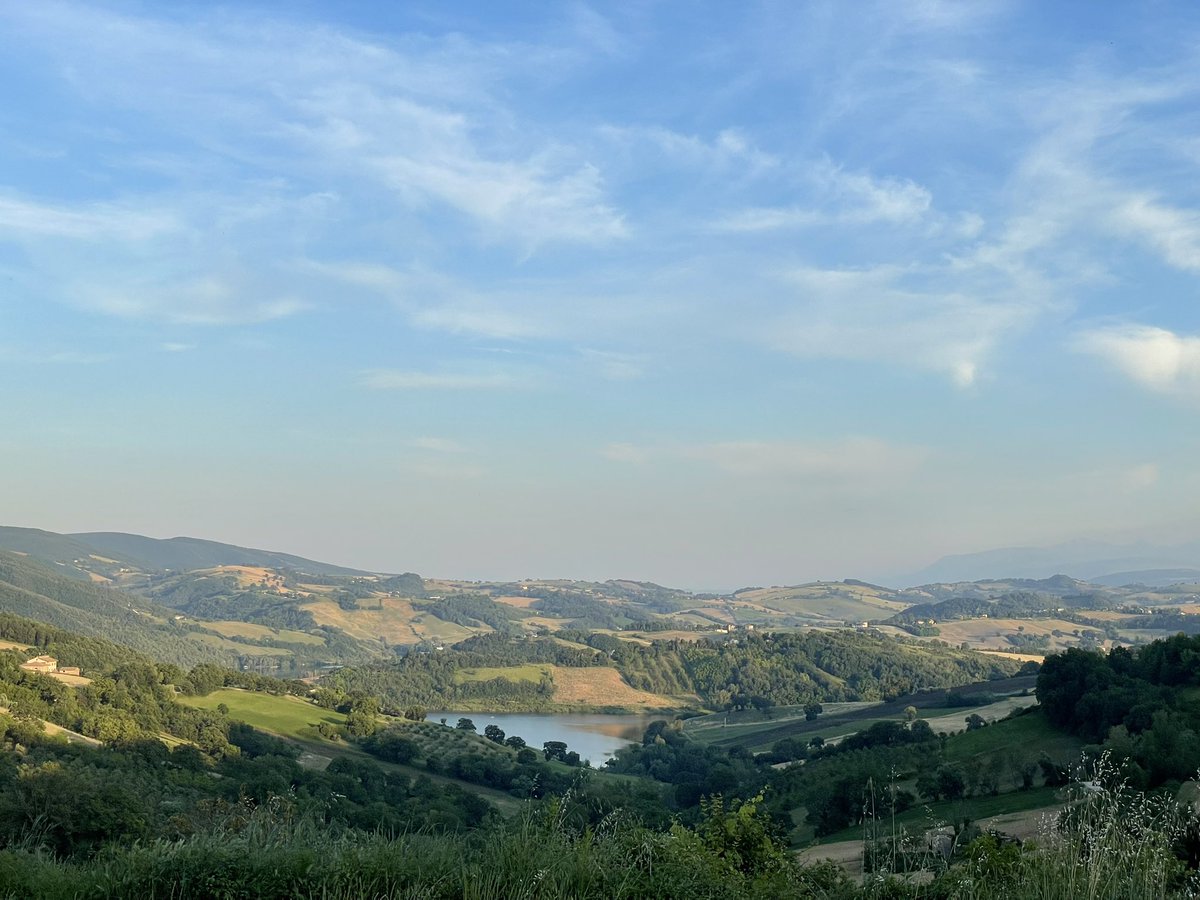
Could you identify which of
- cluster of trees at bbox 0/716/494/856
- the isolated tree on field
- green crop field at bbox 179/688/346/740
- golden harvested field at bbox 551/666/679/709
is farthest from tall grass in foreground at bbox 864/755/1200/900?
golden harvested field at bbox 551/666/679/709

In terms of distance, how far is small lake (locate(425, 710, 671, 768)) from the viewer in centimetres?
13438

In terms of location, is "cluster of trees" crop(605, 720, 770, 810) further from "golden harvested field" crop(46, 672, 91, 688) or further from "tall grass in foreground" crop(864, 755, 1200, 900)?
"tall grass in foreground" crop(864, 755, 1200, 900)

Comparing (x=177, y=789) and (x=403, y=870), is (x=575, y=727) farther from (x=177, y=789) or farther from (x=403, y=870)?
(x=403, y=870)

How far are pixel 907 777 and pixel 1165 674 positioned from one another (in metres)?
22.6

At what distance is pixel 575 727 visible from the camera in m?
162

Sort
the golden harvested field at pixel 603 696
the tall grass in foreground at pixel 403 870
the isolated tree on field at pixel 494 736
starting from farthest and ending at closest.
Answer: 1. the golden harvested field at pixel 603 696
2. the isolated tree on field at pixel 494 736
3. the tall grass in foreground at pixel 403 870

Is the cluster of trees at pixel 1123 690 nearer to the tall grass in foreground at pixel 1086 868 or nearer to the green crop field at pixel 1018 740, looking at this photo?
the green crop field at pixel 1018 740

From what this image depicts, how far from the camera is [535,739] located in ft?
454

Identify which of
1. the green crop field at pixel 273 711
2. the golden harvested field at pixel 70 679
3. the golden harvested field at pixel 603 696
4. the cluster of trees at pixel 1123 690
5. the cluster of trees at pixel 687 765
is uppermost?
the cluster of trees at pixel 1123 690

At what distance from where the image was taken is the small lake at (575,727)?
13438 cm

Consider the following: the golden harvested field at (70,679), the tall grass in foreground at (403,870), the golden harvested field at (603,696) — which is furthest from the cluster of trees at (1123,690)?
the golden harvested field at (603,696)

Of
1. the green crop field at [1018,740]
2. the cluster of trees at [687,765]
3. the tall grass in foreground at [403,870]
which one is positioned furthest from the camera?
the cluster of trees at [687,765]

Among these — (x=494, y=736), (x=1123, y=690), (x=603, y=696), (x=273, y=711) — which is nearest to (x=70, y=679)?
(x=273, y=711)

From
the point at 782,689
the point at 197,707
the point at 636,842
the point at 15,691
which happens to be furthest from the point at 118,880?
the point at 782,689
